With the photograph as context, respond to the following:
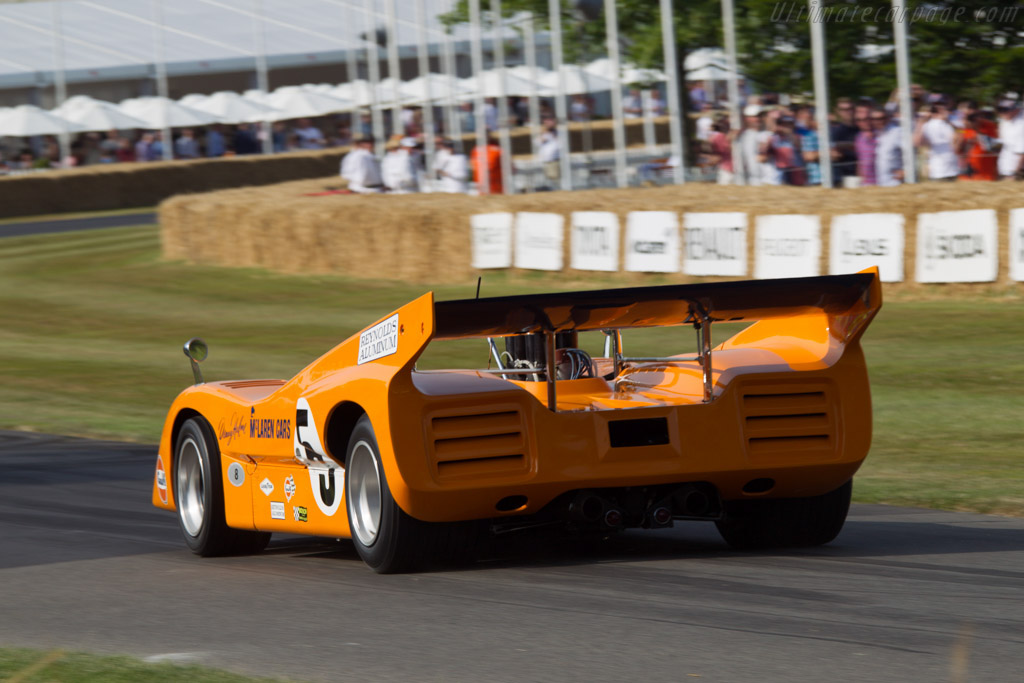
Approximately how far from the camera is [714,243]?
1858 centimetres

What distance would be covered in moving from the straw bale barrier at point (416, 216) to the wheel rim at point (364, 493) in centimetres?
1099

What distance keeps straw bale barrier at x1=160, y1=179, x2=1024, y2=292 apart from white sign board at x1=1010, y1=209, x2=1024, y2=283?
0.28ft

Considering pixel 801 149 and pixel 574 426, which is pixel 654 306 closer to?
pixel 574 426

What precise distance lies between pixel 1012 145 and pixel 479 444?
1314cm

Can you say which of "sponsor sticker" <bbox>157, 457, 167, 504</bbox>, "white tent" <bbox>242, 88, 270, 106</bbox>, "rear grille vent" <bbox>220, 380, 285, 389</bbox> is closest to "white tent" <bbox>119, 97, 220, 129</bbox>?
"white tent" <bbox>242, 88, 270, 106</bbox>

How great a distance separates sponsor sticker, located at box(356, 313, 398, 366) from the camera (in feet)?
18.4

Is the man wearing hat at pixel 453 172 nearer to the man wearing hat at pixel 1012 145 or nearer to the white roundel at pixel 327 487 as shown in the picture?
the man wearing hat at pixel 1012 145

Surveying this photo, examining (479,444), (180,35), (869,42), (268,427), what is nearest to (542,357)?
(479,444)

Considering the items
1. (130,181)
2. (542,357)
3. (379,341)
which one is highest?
(130,181)

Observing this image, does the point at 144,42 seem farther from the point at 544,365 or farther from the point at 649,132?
the point at 544,365

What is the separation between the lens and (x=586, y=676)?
13.7 ft

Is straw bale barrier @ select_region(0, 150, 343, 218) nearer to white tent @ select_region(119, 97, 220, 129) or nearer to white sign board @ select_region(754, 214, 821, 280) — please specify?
white tent @ select_region(119, 97, 220, 129)

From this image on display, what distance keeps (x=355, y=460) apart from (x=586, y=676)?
1.94 meters

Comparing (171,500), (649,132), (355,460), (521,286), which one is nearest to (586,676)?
(355,460)
